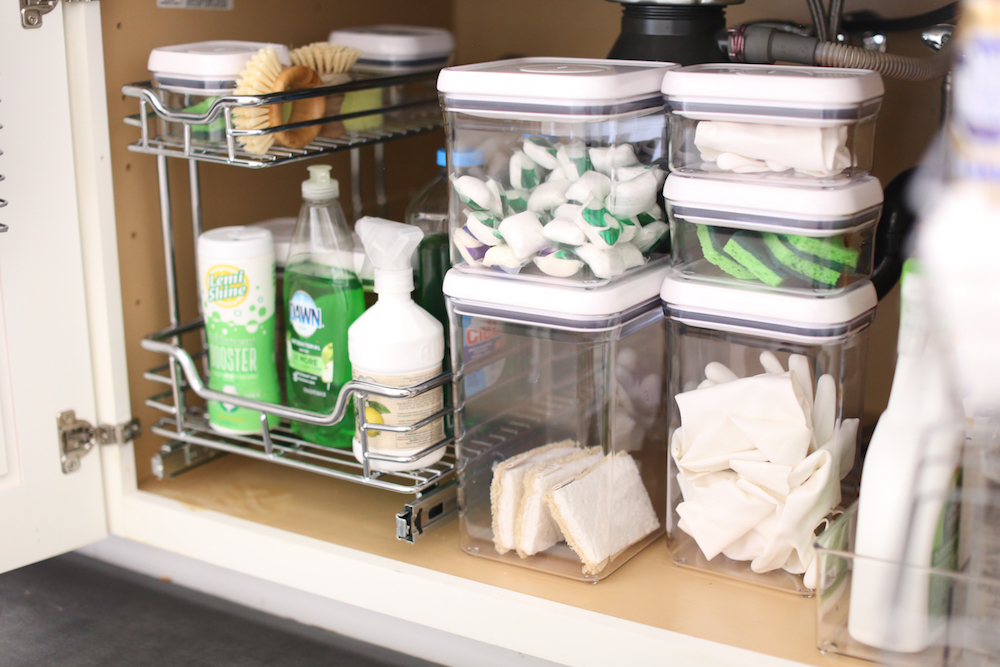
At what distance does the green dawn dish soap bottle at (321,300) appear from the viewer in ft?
3.13

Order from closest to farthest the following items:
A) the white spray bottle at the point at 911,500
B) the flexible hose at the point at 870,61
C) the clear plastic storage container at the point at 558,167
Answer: the white spray bottle at the point at 911,500, the clear plastic storage container at the point at 558,167, the flexible hose at the point at 870,61

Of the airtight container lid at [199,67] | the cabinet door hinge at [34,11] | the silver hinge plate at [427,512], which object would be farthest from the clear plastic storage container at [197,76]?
the silver hinge plate at [427,512]

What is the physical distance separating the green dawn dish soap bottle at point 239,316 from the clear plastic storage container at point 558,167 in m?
0.24

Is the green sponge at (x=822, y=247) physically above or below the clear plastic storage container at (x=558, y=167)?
below

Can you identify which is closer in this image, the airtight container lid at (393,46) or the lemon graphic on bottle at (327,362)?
the lemon graphic on bottle at (327,362)

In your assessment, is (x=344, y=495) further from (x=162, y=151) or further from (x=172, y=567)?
(x=162, y=151)

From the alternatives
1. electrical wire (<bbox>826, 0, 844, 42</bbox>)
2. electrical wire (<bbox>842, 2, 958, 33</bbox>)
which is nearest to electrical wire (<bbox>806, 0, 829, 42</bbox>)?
electrical wire (<bbox>826, 0, 844, 42</bbox>)

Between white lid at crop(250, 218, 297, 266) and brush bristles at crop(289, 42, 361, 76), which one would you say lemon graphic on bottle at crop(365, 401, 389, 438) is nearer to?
white lid at crop(250, 218, 297, 266)

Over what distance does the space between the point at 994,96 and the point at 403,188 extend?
3.35 feet

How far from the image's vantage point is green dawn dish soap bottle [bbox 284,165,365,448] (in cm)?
95

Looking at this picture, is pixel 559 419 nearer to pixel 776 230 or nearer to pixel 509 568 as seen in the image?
pixel 509 568

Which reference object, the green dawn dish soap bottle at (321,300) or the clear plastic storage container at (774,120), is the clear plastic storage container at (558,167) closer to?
the clear plastic storage container at (774,120)

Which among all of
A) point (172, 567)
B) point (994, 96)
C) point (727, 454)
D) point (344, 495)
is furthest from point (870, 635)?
point (172, 567)

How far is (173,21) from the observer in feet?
3.32
